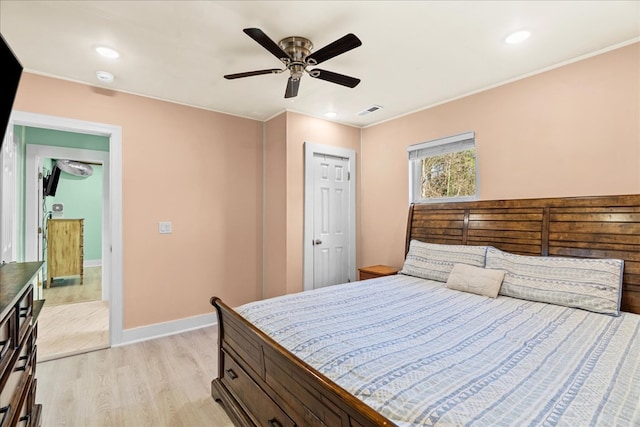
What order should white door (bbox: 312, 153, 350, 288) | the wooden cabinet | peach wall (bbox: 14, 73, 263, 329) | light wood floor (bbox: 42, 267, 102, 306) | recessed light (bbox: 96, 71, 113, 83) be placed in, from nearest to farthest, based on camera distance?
recessed light (bbox: 96, 71, 113, 83) → peach wall (bbox: 14, 73, 263, 329) → white door (bbox: 312, 153, 350, 288) → light wood floor (bbox: 42, 267, 102, 306) → the wooden cabinet

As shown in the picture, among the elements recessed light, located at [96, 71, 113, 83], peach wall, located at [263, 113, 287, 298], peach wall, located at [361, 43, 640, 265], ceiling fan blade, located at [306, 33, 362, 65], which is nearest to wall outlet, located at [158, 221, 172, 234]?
peach wall, located at [263, 113, 287, 298]

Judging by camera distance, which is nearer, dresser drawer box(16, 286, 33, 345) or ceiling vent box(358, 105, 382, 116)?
dresser drawer box(16, 286, 33, 345)

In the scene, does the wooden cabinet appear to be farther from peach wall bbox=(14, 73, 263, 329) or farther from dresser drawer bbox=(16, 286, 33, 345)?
dresser drawer bbox=(16, 286, 33, 345)

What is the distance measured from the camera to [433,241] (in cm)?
334

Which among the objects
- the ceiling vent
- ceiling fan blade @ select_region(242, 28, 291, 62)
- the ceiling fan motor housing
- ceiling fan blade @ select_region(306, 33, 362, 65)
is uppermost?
the ceiling vent

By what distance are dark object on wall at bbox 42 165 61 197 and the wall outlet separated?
4.52m

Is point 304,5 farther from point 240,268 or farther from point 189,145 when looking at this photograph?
point 240,268

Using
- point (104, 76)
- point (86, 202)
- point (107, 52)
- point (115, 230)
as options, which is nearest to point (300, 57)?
point (107, 52)

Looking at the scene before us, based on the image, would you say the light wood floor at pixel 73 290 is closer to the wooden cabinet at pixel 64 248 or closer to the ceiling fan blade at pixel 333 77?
the wooden cabinet at pixel 64 248

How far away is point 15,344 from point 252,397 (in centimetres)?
114

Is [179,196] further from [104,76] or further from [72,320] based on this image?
[72,320]

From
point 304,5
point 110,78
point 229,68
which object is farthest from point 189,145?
point 304,5

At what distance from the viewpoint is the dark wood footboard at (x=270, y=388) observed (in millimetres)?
1088

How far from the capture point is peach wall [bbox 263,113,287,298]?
3.65 m
